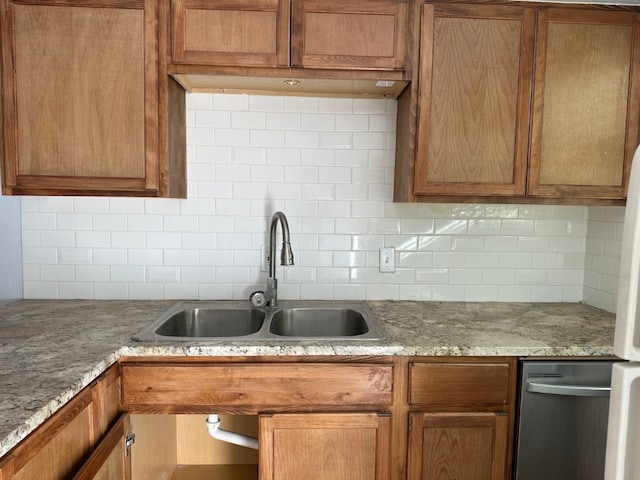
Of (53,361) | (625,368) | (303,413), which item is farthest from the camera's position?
(303,413)

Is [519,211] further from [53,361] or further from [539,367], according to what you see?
[53,361]

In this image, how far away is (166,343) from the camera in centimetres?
149

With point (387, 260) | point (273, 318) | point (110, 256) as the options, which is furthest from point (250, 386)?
point (110, 256)

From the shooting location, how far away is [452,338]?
5.19ft

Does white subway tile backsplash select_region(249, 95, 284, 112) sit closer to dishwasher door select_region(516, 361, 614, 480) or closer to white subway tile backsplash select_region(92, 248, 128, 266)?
white subway tile backsplash select_region(92, 248, 128, 266)

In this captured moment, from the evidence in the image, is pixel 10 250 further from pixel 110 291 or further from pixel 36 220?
pixel 110 291

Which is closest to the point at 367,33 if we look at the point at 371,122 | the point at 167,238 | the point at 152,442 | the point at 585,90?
the point at 371,122

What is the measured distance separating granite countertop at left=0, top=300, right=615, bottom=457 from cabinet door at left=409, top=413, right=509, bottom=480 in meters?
0.23

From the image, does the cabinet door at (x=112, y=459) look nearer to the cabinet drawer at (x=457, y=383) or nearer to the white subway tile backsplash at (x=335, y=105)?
the cabinet drawer at (x=457, y=383)

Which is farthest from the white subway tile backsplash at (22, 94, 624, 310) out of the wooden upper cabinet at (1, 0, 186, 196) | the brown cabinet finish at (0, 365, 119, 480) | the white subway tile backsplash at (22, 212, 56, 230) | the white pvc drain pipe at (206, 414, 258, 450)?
the brown cabinet finish at (0, 365, 119, 480)

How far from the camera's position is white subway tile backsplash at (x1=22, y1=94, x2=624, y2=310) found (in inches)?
81.0

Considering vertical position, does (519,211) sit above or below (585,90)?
below

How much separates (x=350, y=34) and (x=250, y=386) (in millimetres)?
1337

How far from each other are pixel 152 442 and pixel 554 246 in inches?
78.9
